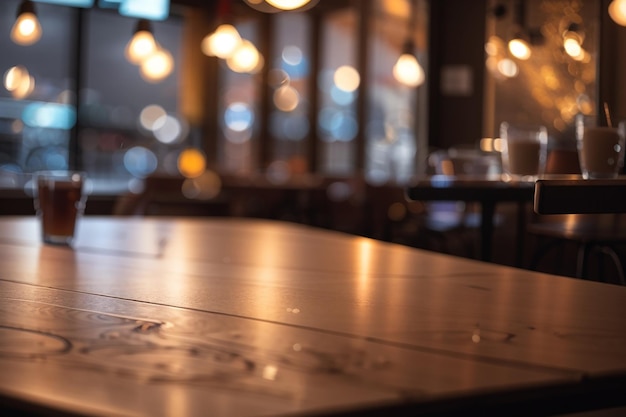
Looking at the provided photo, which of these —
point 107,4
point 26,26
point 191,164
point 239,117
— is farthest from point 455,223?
point 239,117

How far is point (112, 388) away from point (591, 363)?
0.36m

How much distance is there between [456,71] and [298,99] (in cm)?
287

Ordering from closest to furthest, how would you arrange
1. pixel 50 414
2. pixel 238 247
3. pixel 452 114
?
pixel 50 414 < pixel 238 247 < pixel 452 114

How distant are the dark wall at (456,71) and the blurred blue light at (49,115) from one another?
393 centimetres

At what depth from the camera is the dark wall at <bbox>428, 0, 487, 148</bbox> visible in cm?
869

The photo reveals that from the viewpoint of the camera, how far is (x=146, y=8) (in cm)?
951

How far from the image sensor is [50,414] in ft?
1.65

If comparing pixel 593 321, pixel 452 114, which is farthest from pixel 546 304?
pixel 452 114

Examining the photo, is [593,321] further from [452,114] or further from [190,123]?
[190,123]

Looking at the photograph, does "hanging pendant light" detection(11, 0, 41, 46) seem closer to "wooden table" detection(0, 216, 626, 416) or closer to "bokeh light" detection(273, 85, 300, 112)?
"wooden table" detection(0, 216, 626, 416)

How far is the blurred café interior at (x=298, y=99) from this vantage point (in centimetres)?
690

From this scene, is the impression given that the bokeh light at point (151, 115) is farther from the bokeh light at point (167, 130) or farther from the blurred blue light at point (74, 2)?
the blurred blue light at point (74, 2)

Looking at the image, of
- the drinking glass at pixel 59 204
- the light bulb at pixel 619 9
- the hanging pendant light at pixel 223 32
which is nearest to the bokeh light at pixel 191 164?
the hanging pendant light at pixel 223 32

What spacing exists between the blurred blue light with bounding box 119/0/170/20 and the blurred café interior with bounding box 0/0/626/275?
0.04 m
